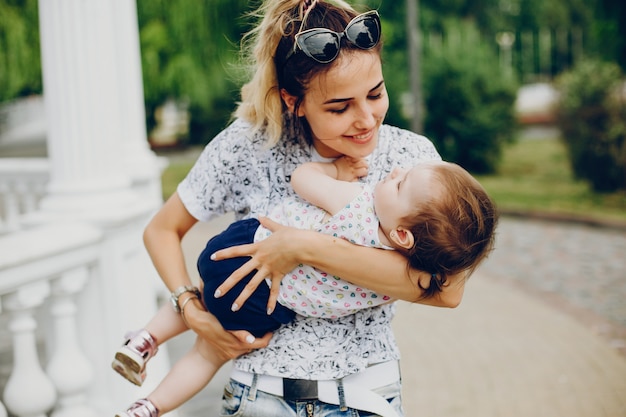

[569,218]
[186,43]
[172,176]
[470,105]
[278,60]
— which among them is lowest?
[172,176]

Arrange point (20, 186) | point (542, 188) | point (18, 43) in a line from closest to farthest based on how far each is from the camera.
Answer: point (20, 186) → point (18, 43) → point (542, 188)

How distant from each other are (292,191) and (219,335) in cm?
42

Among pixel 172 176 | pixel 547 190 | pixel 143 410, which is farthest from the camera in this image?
pixel 172 176

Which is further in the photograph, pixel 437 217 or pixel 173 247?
pixel 173 247

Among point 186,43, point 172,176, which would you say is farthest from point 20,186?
point 172,176

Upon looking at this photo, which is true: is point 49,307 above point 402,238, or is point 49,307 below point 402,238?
below

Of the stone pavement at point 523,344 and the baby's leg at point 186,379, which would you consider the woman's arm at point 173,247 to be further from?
the stone pavement at point 523,344

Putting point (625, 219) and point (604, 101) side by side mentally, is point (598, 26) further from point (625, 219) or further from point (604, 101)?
point (625, 219)

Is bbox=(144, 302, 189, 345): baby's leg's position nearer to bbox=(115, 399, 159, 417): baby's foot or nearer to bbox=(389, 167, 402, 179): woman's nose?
bbox=(115, 399, 159, 417): baby's foot

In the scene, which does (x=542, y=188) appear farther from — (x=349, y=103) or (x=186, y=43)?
(x=349, y=103)

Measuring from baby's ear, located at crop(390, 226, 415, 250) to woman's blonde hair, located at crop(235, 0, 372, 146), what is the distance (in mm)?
412

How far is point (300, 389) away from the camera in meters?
1.93

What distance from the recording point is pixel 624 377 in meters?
4.95

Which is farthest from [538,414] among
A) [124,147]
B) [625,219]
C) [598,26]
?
[598,26]
